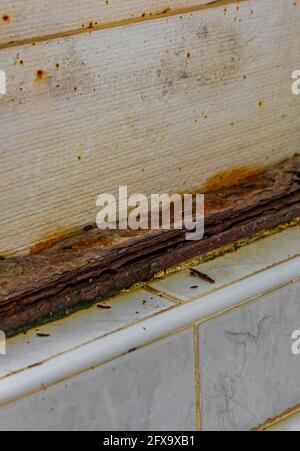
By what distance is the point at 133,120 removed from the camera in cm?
171

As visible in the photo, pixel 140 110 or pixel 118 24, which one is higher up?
pixel 118 24

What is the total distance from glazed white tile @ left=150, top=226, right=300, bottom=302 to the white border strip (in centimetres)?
2

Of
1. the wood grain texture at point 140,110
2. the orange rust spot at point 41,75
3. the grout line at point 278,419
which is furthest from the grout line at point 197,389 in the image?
the orange rust spot at point 41,75

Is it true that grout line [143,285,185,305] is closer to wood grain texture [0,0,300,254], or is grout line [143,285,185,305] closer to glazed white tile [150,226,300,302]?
glazed white tile [150,226,300,302]

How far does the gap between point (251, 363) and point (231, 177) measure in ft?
1.26

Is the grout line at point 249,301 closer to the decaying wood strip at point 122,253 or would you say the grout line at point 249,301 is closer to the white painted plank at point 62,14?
the decaying wood strip at point 122,253

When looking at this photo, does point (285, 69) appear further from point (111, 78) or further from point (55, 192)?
point (55, 192)

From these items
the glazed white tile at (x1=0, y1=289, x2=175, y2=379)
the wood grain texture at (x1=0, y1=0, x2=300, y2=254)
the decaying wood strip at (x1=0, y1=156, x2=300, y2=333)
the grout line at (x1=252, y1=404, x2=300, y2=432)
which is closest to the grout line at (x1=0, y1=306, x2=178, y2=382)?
the glazed white tile at (x1=0, y1=289, x2=175, y2=379)

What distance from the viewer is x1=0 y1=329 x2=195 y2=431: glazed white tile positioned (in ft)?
4.76

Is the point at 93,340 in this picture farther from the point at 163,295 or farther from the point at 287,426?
the point at 287,426

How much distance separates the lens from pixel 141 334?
1.55 meters

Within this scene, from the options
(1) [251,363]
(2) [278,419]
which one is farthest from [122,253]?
(2) [278,419]
